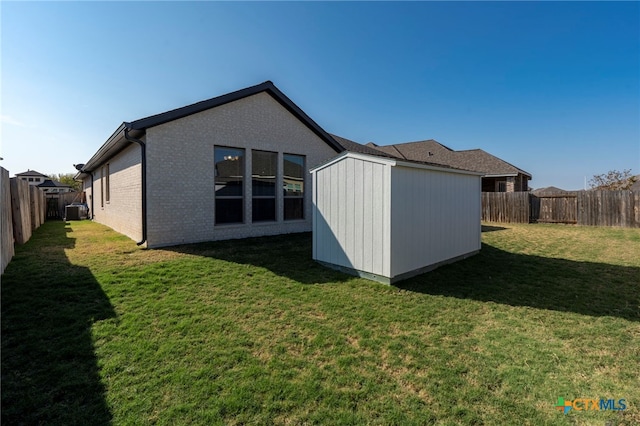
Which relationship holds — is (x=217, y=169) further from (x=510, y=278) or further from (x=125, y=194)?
(x=510, y=278)

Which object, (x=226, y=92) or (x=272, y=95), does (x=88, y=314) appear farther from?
(x=272, y=95)

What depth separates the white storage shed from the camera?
16.4 ft

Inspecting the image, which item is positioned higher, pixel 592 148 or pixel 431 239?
pixel 592 148

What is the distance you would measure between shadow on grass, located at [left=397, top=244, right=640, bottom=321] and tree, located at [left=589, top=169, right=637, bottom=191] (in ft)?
78.7

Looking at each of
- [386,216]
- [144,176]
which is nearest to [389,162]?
[386,216]

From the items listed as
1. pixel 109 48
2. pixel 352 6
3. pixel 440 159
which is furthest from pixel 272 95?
pixel 440 159

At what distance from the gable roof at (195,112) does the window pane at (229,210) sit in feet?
9.21

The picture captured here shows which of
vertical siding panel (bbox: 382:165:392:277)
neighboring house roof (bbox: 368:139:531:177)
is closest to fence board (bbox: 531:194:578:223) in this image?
neighboring house roof (bbox: 368:139:531:177)

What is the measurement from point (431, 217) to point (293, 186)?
6104 millimetres

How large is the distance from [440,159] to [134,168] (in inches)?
869

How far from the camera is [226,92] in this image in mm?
8703

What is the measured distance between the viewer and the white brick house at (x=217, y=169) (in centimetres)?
761

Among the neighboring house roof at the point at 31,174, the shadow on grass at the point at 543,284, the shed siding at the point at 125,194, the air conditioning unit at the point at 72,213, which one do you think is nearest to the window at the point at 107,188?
the shed siding at the point at 125,194

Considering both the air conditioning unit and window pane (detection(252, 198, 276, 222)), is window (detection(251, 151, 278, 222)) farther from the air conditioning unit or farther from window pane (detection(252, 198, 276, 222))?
the air conditioning unit
